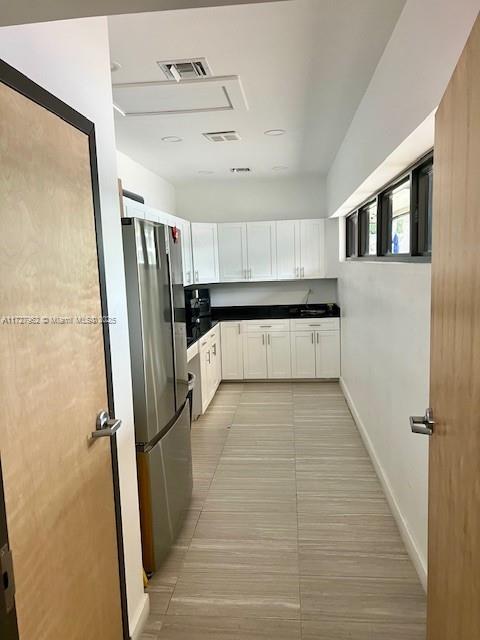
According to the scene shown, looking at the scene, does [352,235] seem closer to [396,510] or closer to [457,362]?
[396,510]

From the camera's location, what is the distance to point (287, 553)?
8.03ft

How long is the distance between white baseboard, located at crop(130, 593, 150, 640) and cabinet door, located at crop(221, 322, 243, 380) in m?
3.96

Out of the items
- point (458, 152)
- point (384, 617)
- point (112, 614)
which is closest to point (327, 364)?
point (384, 617)

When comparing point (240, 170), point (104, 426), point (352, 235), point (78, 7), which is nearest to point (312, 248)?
point (352, 235)

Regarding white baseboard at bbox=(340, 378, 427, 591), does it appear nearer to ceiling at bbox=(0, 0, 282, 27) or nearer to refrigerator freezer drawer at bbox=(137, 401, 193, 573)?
refrigerator freezer drawer at bbox=(137, 401, 193, 573)

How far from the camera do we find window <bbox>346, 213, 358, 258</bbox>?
5123 millimetres

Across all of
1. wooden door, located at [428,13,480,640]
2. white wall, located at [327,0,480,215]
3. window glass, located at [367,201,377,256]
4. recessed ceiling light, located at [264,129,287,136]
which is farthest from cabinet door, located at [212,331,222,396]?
wooden door, located at [428,13,480,640]

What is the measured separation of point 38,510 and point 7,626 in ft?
0.83

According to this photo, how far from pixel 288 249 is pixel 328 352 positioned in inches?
57.8

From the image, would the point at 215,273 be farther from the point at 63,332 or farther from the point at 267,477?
the point at 63,332

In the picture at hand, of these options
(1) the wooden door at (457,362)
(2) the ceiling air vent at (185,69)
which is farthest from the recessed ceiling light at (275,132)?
(1) the wooden door at (457,362)

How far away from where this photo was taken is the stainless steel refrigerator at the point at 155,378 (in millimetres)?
2152

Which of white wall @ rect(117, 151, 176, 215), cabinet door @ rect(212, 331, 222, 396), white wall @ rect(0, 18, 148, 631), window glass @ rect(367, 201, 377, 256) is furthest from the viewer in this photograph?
cabinet door @ rect(212, 331, 222, 396)

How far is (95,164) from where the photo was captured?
1575mm
